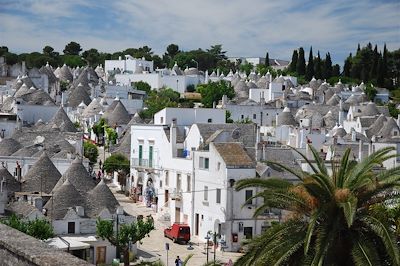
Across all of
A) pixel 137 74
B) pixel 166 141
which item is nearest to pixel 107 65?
pixel 137 74

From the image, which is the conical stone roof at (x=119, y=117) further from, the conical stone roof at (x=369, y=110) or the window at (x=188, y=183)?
the window at (x=188, y=183)

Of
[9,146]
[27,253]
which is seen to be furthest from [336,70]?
[27,253]

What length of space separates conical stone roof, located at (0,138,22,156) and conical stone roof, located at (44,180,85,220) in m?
11.9

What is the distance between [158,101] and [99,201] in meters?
43.4

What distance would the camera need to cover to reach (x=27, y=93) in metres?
65.6

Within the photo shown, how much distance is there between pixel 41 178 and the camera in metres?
34.2

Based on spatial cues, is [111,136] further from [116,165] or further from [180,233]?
[180,233]

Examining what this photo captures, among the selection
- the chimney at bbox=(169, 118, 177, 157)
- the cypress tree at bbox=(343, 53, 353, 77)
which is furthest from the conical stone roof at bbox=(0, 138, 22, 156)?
the cypress tree at bbox=(343, 53, 353, 77)

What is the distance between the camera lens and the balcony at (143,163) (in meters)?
41.7

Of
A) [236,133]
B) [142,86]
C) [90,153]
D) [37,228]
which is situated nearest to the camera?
[37,228]

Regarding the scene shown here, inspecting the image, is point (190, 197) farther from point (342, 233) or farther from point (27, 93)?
point (27, 93)

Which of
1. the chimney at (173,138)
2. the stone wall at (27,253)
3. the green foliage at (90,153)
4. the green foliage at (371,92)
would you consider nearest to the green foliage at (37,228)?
the chimney at (173,138)

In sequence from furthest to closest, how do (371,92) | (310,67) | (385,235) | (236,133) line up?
(310,67)
(371,92)
(236,133)
(385,235)

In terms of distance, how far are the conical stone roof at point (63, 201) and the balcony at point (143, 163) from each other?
10.3 meters
